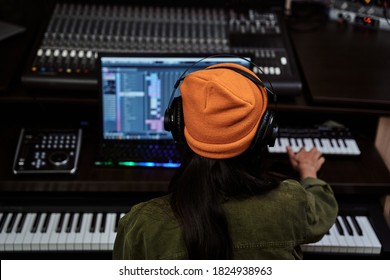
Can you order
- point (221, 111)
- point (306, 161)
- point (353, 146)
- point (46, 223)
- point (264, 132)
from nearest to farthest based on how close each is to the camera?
1. point (221, 111)
2. point (264, 132)
3. point (306, 161)
4. point (46, 223)
5. point (353, 146)

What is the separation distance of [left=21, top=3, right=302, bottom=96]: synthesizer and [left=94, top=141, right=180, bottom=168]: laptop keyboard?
0.76 feet

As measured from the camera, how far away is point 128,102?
6.99 feet

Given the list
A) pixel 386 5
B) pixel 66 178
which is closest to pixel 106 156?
pixel 66 178

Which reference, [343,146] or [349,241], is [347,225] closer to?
[349,241]

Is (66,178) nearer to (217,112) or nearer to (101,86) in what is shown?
(101,86)

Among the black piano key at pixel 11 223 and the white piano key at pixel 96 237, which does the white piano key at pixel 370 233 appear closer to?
the white piano key at pixel 96 237

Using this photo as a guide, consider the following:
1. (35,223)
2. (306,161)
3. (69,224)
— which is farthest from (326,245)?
(35,223)

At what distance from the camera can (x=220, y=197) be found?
1471mm

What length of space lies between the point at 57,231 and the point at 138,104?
511mm

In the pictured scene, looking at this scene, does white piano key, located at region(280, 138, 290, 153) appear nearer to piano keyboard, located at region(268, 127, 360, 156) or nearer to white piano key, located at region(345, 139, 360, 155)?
piano keyboard, located at region(268, 127, 360, 156)

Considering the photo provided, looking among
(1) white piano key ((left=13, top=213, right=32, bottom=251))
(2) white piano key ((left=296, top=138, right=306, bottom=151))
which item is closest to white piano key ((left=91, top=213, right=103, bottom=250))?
(1) white piano key ((left=13, top=213, right=32, bottom=251))

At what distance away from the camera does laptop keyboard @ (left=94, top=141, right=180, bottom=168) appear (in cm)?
212

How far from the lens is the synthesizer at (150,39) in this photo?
212 centimetres
